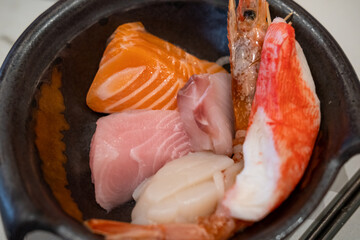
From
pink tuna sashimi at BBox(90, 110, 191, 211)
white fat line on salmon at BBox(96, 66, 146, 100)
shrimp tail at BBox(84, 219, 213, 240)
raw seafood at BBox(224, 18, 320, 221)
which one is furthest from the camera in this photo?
white fat line on salmon at BBox(96, 66, 146, 100)

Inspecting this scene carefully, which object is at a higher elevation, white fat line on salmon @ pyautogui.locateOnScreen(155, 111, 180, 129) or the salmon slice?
the salmon slice

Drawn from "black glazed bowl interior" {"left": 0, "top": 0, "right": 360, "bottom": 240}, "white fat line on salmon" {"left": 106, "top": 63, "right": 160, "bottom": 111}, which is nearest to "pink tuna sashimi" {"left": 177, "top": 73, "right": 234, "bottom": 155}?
"white fat line on salmon" {"left": 106, "top": 63, "right": 160, "bottom": 111}

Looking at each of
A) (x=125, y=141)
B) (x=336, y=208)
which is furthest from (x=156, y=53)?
(x=336, y=208)

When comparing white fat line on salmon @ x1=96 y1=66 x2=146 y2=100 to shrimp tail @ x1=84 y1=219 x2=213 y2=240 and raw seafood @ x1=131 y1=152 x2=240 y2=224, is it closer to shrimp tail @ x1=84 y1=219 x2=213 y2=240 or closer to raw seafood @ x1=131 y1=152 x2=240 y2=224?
raw seafood @ x1=131 y1=152 x2=240 y2=224

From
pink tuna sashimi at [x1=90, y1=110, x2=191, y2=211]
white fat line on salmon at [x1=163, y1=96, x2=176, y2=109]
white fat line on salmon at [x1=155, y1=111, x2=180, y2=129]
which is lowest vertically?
pink tuna sashimi at [x1=90, y1=110, x2=191, y2=211]

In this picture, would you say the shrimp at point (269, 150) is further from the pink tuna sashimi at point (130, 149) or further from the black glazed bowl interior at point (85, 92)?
the pink tuna sashimi at point (130, 149)

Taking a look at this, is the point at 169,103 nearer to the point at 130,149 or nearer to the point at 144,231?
the point at 130,149
